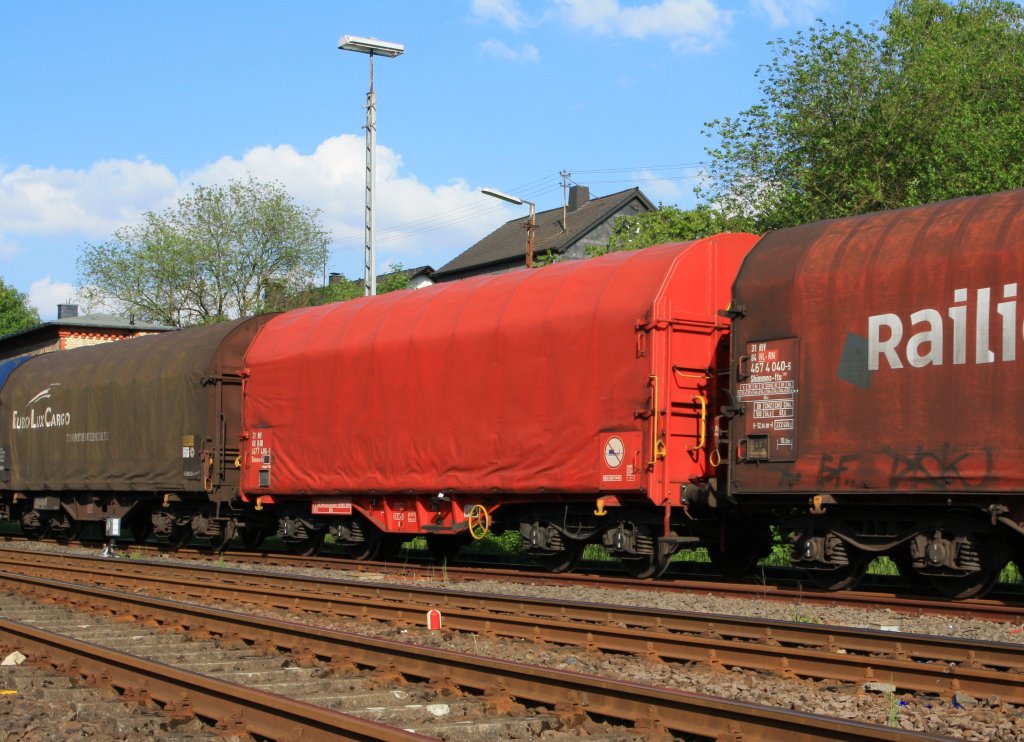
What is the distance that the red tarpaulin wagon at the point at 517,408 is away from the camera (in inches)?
520

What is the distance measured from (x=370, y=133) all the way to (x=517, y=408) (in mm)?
15205

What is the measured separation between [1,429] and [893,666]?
24132mm

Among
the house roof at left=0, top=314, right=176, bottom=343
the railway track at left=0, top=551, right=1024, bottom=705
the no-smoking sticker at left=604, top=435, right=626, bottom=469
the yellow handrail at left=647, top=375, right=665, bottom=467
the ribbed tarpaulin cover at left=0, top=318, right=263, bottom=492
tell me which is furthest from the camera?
the house roof at left=0, top=314, right=176, bottom=343

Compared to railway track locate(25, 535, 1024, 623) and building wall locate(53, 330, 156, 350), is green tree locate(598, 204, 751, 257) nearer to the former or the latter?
railway track locate(25, 535, 1024, 623)

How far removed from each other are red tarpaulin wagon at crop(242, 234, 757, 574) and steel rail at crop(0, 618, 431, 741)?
646cm

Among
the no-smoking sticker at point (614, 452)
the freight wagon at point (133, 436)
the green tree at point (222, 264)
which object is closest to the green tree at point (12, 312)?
the green tree at point (222, 264)

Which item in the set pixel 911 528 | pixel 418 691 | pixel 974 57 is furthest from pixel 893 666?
pixel 974 57

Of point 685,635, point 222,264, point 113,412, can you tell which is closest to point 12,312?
point 222,264

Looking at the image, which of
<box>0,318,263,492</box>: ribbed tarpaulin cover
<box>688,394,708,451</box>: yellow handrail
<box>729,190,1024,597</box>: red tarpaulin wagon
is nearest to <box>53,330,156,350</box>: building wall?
<box>0,318,263,492</box>: ribbed tarpaulin cover

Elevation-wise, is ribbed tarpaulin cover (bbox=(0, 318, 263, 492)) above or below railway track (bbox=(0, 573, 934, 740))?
above

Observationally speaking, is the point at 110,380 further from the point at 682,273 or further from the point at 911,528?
the point at 911,528

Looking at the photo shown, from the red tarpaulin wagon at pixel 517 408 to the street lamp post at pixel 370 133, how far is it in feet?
26.0

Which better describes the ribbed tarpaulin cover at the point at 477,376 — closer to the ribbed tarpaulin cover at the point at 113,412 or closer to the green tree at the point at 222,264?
the ribbed tarpaulin cover at the point at 113,412

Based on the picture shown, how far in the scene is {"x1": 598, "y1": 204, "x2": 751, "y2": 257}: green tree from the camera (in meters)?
30.5
